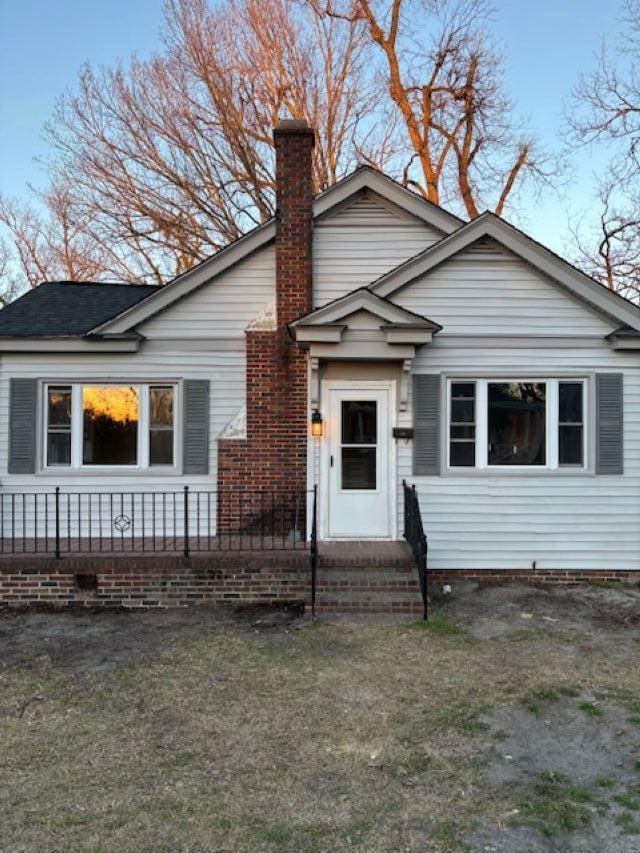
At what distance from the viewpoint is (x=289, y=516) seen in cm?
806

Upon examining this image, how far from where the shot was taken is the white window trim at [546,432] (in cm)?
789

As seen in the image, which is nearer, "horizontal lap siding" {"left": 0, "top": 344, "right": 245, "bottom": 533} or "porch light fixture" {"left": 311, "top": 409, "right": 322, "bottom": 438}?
"porch light fixture" {"left": 311, "top": 409, "right": 322, "bottom": 438}

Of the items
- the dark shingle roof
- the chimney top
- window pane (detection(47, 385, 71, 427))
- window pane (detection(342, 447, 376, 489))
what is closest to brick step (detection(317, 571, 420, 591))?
window pane (detection(342, 447, 376, 489))

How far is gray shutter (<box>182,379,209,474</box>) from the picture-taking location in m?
8.16

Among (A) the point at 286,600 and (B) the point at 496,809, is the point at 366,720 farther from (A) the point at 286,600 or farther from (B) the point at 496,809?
(A) the point at 286,600

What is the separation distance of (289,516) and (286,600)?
1291 millimetres

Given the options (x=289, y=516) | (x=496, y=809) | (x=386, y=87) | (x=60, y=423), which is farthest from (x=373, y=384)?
(x=386, y=87)

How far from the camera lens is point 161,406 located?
8.37m

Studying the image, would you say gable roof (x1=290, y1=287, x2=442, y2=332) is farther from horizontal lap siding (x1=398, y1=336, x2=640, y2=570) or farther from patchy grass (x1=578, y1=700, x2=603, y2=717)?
patchy grass (x1=578, y1=700, x2=603, y2=717)

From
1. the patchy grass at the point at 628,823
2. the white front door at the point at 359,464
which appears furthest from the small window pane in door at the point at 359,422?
the patchy grass at the point at 628,823

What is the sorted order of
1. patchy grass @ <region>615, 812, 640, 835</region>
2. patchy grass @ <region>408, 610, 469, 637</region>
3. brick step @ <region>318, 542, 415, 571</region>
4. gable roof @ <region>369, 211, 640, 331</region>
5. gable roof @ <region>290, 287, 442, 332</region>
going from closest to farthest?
1. patchy grass @ <region>615, 812, 640, 835</region>
2. patchy grass @ <region>408, 610, 469, 637</region>
3. brick step @ <region>318, 542, 415, 571</region>
4. gable roof @ <region>290, 287, 442, 332</region>
5. gable roof @ <region>369, 211, 640, 331</region>

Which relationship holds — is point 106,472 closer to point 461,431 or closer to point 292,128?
point 461,431

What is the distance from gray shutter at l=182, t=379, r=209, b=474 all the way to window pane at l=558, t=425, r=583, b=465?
4.73 meters

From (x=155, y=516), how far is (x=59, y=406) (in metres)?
2.03
